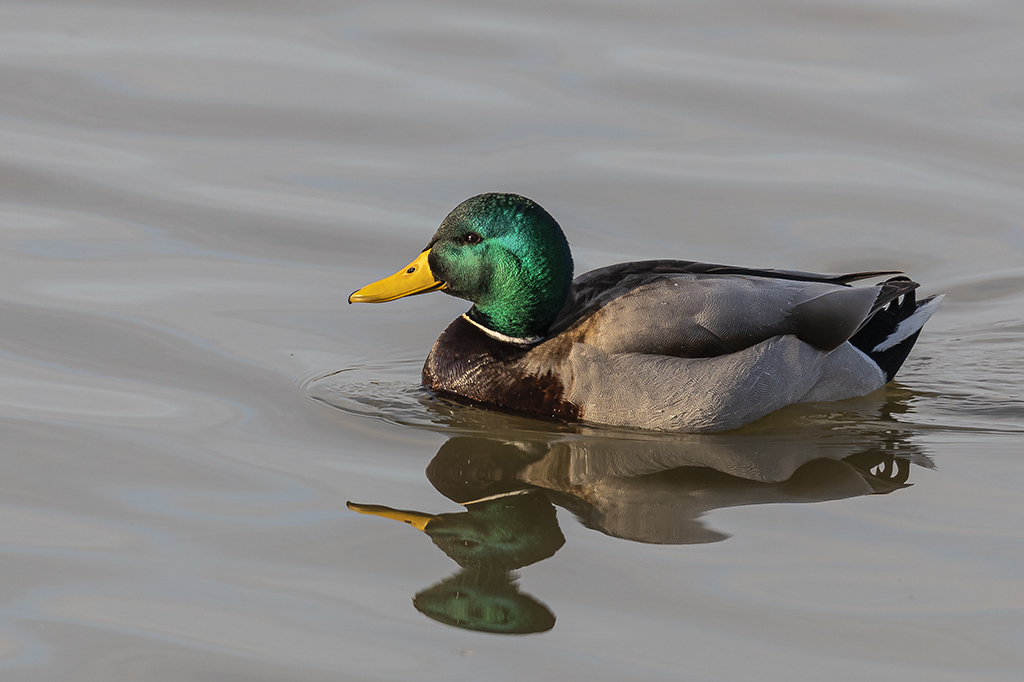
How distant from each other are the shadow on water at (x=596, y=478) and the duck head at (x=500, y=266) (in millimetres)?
539

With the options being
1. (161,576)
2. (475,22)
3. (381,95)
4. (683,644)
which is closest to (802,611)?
(683,644)

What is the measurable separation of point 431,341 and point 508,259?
1.23 m

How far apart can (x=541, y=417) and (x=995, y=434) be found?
2.15 metres

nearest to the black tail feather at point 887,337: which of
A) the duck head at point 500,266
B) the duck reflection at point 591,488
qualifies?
the duck reflection at point 591,488

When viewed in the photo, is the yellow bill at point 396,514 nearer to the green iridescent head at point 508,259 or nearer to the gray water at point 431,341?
the gray water at point 431,341

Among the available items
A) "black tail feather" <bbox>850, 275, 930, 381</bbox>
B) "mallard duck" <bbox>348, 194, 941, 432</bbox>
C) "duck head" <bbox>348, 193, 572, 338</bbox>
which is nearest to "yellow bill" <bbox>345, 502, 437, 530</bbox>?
"mallard duck" <bbox>348, 194, 941, 432</bbox>

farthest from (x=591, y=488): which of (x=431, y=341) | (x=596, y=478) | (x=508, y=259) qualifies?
(x=431, y=341)

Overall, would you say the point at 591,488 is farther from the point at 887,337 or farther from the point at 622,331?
the point at 887,337

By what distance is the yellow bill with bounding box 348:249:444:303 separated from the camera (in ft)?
23.0

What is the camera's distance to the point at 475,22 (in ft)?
43.8

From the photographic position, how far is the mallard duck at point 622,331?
667 centimetres

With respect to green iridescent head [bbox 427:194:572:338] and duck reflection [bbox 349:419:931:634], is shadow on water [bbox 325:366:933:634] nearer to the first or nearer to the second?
duck reflection [bbox 349:419:931:634]

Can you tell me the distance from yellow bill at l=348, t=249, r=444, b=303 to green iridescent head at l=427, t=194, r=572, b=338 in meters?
0.05

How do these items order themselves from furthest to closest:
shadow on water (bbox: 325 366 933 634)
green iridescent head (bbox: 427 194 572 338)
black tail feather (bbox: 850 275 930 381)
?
black tail feather (bbox: 850 275 930 381)
green iridescent head (bbox: 427 194 572 338)
shadow on water (bbox: 325 366 933 634)
